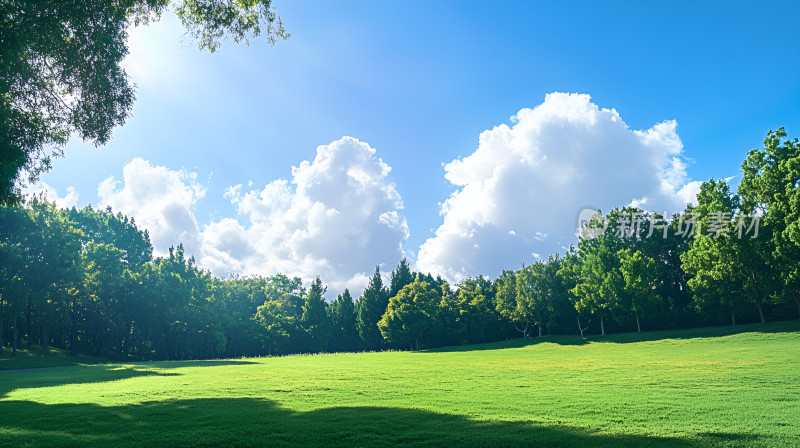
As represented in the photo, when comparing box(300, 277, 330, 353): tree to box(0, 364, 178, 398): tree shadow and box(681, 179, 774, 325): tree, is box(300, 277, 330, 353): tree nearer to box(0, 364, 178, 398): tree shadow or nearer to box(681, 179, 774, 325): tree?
box(0, 364, 178, 398): tree shadow

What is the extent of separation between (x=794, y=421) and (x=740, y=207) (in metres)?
49.1

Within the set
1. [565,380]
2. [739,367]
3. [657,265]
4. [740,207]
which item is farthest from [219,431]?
[657,265]

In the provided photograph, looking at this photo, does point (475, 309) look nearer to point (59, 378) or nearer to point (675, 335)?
point (675, 335)

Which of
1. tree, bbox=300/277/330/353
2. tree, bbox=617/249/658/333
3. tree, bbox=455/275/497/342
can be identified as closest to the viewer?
tree, bbox=617/249/658/333

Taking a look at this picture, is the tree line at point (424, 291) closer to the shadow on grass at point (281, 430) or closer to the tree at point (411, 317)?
the tree at point (411, 317)

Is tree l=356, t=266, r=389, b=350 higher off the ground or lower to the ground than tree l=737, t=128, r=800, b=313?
lower

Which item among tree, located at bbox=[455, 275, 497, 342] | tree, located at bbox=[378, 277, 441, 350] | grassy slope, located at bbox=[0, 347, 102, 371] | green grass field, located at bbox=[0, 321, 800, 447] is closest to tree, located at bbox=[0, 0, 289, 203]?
green grass field, located at bbox=[0, 321, 800, 447]

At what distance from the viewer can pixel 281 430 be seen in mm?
9445

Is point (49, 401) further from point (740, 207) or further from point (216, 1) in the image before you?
point (740, 207)

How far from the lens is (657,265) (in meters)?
61.7

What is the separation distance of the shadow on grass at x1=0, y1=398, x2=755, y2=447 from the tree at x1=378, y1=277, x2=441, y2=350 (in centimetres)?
6114

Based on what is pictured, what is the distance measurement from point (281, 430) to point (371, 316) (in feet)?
240

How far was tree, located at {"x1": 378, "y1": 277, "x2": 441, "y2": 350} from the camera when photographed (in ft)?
237

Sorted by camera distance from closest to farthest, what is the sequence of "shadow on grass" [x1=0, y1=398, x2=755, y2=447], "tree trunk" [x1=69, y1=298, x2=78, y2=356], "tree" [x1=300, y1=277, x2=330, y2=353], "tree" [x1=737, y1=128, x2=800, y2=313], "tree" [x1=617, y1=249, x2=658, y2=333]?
1. "shadow on grass" [x1=0, y1=398, x2=755, y2=447]
2. "tree" [x1=737, y1=128, x2=800, y2=313]
3. "tree" [x1=617, y1=249, x2=658, y2=333]
4. "tree trunk" [x1=69, y1=298, x2=78, y2=356]
5. "tree" [x1=300, y1=277, x2=330, y2=353]
